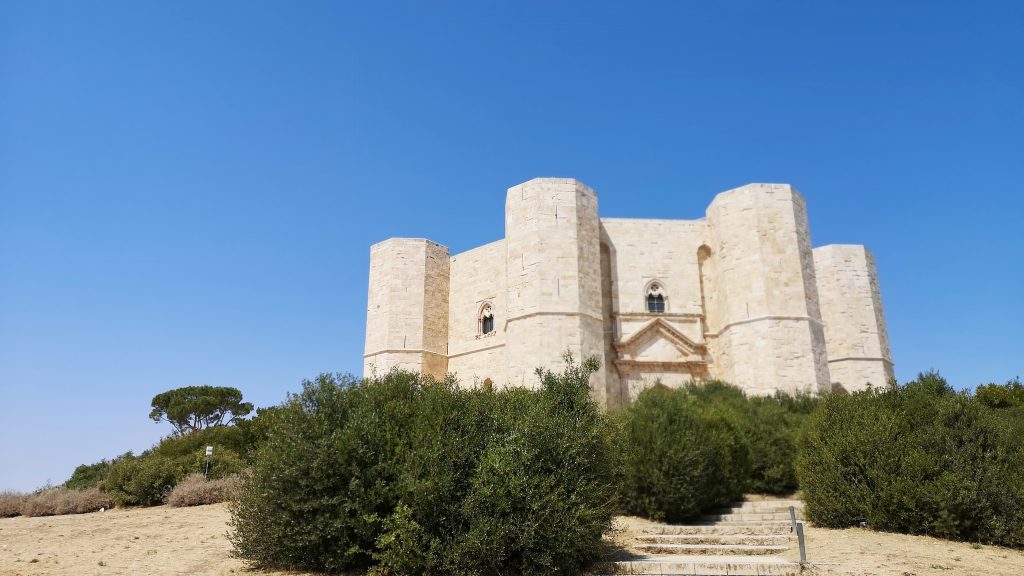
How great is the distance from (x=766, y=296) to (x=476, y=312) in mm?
9273

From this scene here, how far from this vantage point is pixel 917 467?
855 cm

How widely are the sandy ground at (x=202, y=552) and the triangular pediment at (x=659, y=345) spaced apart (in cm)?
944

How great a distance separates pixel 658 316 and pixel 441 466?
14.5 meters

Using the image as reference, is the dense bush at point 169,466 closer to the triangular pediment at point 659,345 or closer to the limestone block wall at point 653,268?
the triangular pediment at point 659,345

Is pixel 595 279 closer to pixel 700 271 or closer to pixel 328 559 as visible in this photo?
pixel 700 271

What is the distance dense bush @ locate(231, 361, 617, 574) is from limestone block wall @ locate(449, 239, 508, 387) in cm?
1300

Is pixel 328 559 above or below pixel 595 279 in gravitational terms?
below

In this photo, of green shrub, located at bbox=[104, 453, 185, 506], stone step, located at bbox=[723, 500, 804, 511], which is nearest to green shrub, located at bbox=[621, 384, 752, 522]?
stone step, located at bbox=[723, 500, 804, 511]

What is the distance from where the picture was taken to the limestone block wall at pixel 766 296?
703 inches

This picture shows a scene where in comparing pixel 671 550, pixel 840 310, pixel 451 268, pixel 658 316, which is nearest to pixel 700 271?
pixel 658 316

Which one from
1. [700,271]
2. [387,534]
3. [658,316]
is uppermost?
[700,271]

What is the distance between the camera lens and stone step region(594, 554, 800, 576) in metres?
6.65

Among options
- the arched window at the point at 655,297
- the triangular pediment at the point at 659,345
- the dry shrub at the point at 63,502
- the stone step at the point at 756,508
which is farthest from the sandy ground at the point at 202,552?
the arched window at the point at 655,297

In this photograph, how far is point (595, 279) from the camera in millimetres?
18891
